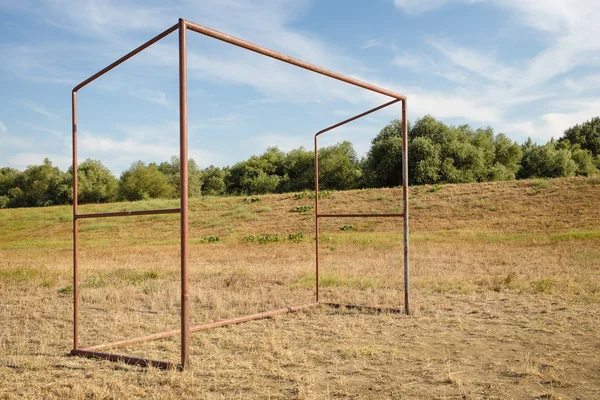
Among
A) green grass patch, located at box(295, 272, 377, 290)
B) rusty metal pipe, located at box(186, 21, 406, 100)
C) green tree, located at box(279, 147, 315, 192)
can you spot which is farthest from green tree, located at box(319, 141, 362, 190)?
rusty metal pipe, located at box(186, 21, 406, 100)

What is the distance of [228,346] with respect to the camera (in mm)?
5758

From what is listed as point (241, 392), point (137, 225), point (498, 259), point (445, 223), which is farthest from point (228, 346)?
point (137, 225)

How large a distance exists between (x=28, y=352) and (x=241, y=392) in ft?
9.37

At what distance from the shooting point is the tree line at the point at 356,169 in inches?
1583

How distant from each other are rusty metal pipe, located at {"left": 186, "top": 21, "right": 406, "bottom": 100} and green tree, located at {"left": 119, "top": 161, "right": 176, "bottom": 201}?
45.2 m

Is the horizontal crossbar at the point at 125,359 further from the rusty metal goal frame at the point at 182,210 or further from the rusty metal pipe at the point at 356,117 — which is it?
the rusty metal pipe at the point at 356,117

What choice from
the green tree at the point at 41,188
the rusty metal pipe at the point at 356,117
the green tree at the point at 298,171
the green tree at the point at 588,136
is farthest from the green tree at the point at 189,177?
the rusty metal pipe at the point at 356,117

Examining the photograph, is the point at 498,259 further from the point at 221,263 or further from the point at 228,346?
the point at 228,346

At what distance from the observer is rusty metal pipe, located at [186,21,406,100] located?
4996 mm

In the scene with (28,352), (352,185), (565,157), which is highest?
(565,157)

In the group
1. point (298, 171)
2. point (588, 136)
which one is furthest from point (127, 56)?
point (588, 136)

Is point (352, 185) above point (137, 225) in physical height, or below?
above

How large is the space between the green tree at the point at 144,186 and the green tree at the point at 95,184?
6.99 ft

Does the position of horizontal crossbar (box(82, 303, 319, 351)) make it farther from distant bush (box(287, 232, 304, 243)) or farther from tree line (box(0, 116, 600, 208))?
tree line (box(0, 116, 600, 208))
